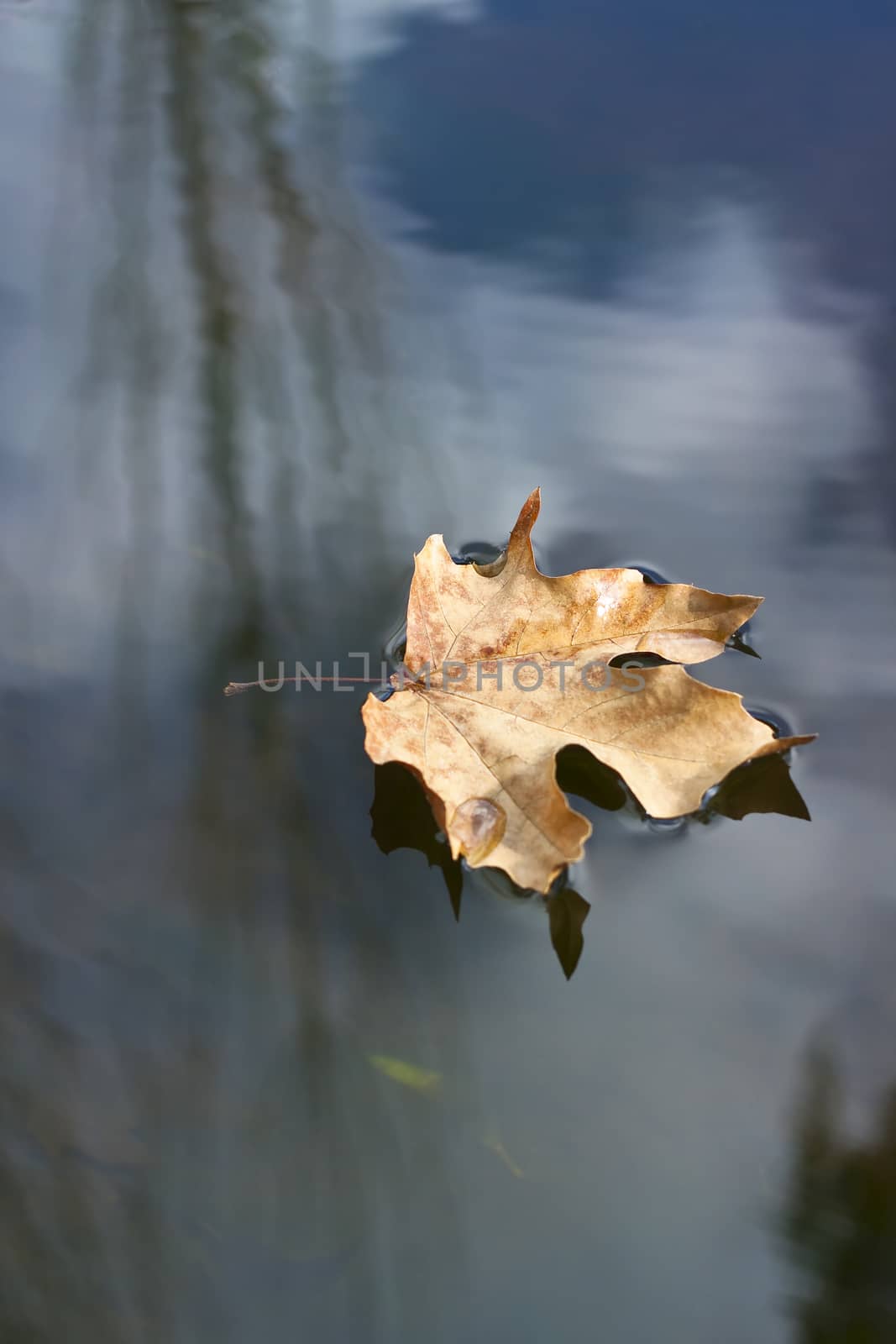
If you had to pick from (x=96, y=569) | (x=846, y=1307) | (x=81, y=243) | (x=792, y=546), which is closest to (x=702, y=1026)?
(x=846, y=1307)

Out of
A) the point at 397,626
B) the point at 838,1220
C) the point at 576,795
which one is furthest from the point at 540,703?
the point at 838,1220

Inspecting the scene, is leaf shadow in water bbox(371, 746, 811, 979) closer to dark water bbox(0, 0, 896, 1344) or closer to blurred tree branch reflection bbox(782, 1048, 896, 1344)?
dark water bbox(0, 0, 896, 1344)

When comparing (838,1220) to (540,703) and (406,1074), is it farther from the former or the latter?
(540,703)

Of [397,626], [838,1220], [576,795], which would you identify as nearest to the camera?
[838,1220]

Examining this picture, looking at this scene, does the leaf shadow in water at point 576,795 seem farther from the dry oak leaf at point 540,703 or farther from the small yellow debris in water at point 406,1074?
the small yellow debris in water at point 406,1074

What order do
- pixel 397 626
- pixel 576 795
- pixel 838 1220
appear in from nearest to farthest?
pixel 838 1220
pixel 576 795
pixel 397 626

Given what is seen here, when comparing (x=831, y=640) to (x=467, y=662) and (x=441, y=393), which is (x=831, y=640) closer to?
(x=467, y=662)
